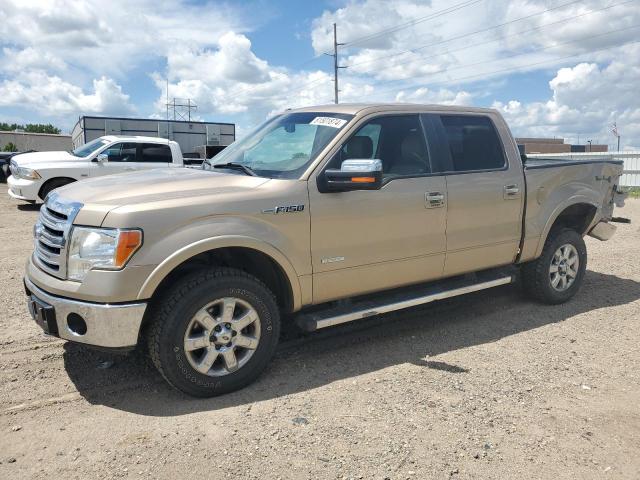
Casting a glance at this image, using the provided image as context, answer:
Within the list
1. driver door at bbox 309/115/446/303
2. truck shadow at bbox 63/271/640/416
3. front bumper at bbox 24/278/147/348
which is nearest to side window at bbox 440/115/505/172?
driver door at bbox 309/115/446/303

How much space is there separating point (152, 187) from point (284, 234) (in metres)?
0.93

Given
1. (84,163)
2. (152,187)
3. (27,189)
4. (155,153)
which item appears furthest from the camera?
(155,153)

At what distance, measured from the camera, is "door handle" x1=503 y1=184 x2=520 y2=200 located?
5.12m

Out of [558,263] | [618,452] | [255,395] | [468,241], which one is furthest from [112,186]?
[558,263]

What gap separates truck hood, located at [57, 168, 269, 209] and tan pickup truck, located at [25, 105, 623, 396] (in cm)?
2

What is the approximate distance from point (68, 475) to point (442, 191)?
333cm

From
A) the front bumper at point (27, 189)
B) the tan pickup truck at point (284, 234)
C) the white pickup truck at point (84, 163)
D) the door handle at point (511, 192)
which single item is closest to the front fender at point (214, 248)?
the tan pickup truck at point (284, 234)

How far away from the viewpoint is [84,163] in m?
13.0

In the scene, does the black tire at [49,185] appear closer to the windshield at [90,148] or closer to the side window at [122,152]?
the windshield at [90,148]

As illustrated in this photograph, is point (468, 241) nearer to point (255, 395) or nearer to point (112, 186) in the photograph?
point (255, 395)

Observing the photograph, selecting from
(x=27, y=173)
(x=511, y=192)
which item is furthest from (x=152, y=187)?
(x=27, y=173)

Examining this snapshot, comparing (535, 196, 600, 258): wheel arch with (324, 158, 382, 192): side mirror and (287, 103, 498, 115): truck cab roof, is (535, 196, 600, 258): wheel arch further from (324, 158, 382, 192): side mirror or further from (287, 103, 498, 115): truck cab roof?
(324, 158, 382, 192): side mirror

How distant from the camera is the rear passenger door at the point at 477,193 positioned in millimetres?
4797

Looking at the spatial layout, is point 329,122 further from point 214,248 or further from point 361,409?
point 361,409
